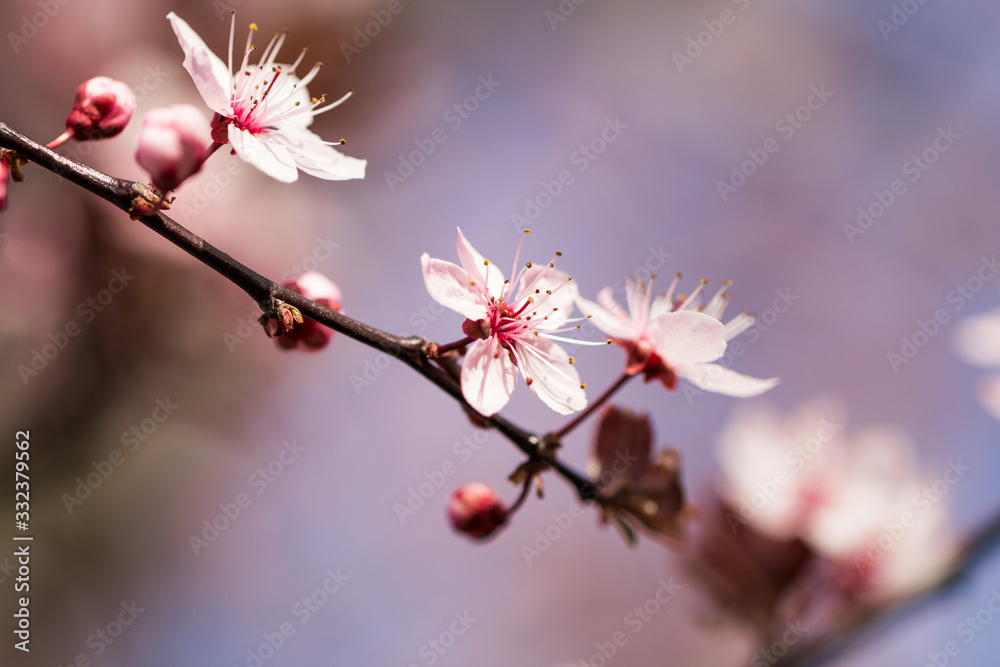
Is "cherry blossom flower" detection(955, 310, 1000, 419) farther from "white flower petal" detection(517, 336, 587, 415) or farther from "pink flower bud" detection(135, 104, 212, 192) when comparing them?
"pink flower bud" detection(135, 104, 212, 192)

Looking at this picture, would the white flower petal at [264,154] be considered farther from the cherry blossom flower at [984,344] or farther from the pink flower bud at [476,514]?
the cherry blossom flower at [984,344]

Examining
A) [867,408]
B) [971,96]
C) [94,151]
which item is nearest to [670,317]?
[94,151]

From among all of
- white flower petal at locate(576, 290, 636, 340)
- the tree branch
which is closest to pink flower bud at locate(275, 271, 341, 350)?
the tree branch

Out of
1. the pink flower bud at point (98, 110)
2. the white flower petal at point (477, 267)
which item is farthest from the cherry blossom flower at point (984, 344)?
the pink flower bud at point (98, 110)

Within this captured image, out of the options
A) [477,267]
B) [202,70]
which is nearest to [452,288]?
[477,267]

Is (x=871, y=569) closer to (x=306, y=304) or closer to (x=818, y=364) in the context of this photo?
(x=306, y=304)

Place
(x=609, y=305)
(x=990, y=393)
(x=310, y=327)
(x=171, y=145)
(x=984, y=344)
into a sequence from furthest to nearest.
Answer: (x=984, y=344) < (x=990, y=393) < (x=609, y=305) < (x=310, y=327) < (x=171, y=145)

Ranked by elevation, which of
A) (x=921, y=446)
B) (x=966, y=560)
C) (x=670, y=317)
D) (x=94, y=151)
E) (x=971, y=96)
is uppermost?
(x=971, y=96)

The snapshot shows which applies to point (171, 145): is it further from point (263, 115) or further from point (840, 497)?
point (840, 497)
